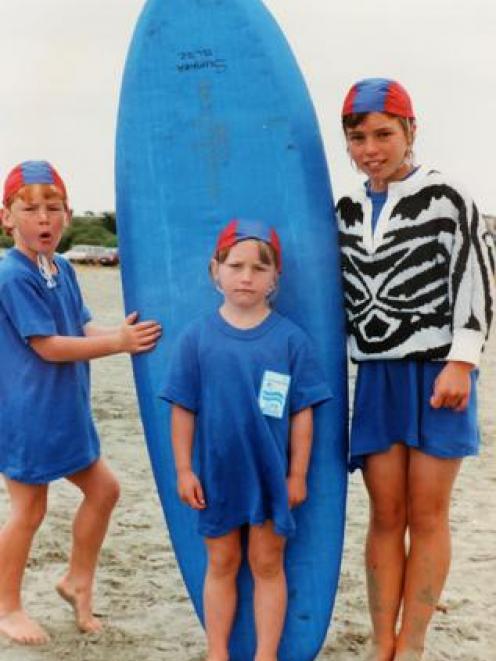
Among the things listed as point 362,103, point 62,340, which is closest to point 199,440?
point 62,340

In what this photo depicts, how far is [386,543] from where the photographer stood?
114 inches

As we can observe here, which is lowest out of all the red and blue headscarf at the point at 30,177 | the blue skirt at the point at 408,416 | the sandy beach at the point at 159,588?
the sandy beach at the point at 159,588

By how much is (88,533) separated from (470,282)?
5.01ft

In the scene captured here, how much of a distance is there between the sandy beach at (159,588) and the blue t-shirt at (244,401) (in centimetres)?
71

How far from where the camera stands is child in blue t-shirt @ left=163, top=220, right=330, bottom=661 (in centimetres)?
266

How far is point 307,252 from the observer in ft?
10.0

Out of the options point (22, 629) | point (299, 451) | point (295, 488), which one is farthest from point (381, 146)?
point (22, 629)

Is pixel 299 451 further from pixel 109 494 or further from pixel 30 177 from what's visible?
pixel 30 177

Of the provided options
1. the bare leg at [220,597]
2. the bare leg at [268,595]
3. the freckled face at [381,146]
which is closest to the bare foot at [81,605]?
the bare leg at [220,597]

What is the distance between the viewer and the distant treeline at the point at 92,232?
121 feet

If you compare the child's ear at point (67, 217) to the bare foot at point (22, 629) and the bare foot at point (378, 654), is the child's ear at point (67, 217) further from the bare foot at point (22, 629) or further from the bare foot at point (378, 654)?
the bare foot at point (378, 654)

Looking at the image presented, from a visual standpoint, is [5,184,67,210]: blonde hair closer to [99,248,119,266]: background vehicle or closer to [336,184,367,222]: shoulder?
[336,184,367,222]: shoulder

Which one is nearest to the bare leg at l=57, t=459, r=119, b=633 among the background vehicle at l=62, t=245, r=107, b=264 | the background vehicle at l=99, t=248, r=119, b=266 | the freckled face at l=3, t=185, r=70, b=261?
the freckled face at l=3, t=185, r=70, b=261

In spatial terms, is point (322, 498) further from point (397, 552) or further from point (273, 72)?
point (273, 72)
